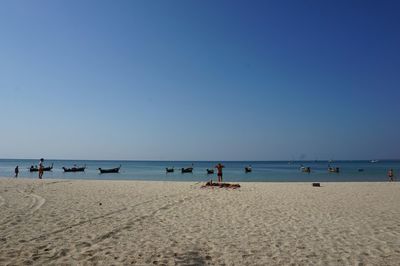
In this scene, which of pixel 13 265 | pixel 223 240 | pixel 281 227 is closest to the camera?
pixel 13 265

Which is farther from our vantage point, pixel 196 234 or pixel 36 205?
pixel 36 205

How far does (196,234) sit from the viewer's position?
7703mm

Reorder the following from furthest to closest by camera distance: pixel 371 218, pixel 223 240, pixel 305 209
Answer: pixel 305 209 < pixel 371 218 < pixel 223 240

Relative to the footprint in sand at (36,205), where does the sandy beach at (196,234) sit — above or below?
below

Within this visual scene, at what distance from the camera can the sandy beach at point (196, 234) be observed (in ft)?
19.3

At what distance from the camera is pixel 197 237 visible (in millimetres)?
7402

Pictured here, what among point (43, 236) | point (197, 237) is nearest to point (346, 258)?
point (197, 237)

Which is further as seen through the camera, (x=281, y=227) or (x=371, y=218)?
(x=371, y=218)

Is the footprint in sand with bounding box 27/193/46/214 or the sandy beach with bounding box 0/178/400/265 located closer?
the sandy beach with bounding box 0/178/400/265

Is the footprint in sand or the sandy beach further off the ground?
the footprint in sand

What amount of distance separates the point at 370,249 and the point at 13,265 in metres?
7.19

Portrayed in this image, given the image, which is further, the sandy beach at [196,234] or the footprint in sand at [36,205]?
the footprint in sand at [36,205]

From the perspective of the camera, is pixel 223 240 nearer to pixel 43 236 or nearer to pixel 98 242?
pixel 98 242

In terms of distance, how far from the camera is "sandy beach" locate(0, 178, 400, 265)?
5871 mm
